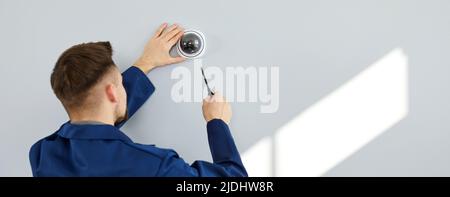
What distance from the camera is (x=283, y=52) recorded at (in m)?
1.14

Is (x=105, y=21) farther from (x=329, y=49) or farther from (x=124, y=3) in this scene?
(x=329, y=49)

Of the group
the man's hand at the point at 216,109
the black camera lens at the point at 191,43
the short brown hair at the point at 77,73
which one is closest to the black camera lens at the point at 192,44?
the black camera lens at the point at 191,43

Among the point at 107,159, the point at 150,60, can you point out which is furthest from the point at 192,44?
the point at 107,159

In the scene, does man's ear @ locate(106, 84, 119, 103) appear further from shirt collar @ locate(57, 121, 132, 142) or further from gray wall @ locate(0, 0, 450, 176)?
gray wall @ locate(0, 0, 450, 176)

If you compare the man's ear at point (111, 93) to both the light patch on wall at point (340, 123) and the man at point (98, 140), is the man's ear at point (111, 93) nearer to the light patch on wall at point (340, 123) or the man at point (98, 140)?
the man at point (98, 140)

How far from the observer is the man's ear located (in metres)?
0.97

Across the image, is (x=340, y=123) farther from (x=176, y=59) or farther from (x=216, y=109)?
(x=176, y=59)

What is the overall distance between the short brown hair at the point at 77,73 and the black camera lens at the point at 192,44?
0.74 ft

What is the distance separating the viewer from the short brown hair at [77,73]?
946mm

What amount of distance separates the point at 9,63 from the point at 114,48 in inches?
11.5

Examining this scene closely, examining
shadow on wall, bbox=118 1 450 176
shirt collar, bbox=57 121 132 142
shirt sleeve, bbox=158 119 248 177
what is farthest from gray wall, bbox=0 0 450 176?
shirt collar, bbox=57 121 132 142

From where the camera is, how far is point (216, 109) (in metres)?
1.12

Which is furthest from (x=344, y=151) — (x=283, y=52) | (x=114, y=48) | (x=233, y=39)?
(x=114, y=48)

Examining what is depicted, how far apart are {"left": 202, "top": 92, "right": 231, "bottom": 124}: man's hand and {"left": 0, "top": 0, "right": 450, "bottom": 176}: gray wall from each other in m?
0.04
